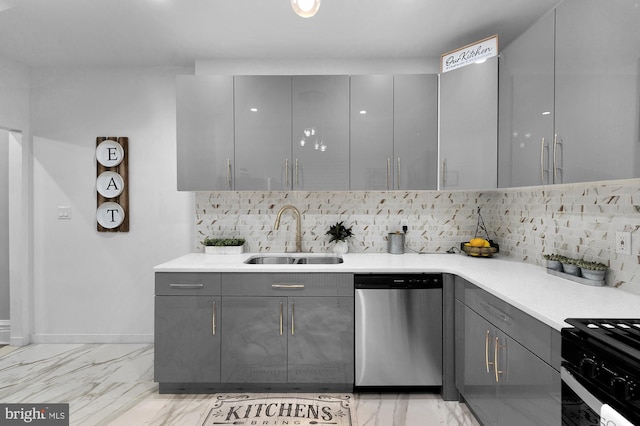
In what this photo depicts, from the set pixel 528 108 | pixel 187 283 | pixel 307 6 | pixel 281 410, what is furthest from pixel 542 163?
pixel 187 283

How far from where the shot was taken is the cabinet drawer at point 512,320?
1408 millimetres

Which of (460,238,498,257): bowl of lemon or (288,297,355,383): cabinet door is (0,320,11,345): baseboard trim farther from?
(460,238,498,257): bowl of lemon

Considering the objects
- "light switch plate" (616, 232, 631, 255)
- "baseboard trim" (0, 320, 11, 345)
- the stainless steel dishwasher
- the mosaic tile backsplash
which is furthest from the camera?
"baseboard trim" (0, 320, 11, 345)

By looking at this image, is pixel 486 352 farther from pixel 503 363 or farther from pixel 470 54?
pixel 470 54

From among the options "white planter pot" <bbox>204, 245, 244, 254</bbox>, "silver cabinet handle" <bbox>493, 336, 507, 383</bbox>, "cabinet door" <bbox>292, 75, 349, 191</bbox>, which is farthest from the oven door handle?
"white planter pot" <bbox>204, 245, 244, 254</bbox>

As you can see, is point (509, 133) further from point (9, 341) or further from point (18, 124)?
point (9, 341)

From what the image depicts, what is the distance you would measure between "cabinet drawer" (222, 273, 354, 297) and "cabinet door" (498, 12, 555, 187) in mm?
1278

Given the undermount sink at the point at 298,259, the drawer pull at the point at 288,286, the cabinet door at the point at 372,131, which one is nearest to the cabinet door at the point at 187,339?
the drawer pull at the point at 288,286

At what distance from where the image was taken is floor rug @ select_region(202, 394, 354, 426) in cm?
216

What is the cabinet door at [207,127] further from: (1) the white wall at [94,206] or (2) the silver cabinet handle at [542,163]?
(2) the silver cabinet handle at [542,163]

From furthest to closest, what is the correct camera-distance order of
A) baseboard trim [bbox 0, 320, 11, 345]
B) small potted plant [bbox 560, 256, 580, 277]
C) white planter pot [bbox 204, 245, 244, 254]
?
baseboard trim [bbox 0, 320, 11, 345], white planter pot [bbox 204, 245, 244, 254], small potted plant [bbox 560, 256, 580, 277]

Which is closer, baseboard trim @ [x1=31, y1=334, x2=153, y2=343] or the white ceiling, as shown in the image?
the white ceiling

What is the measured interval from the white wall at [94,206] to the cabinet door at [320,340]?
1.49 m

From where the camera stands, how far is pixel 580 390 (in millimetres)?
1168
